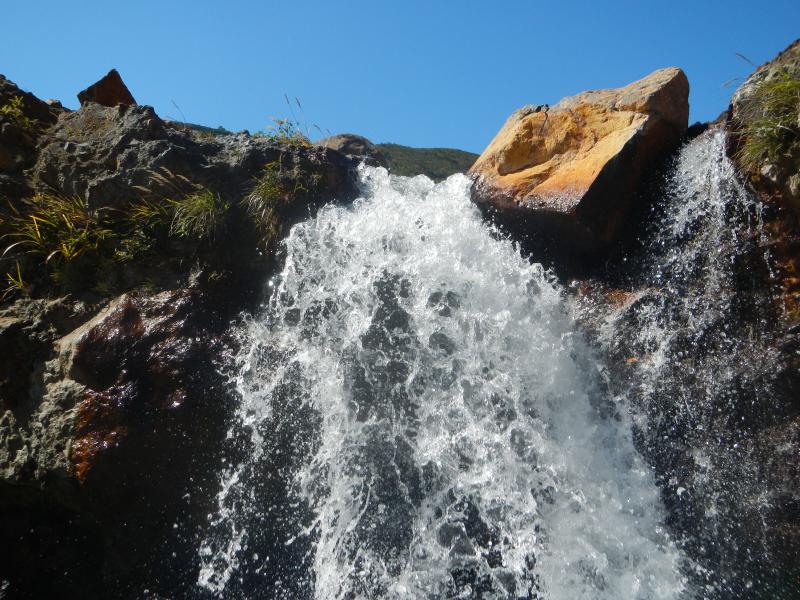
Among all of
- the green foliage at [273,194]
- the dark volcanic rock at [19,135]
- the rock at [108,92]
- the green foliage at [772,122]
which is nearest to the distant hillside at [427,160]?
the rock at [108,92]

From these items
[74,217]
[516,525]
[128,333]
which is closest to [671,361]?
[516,525]

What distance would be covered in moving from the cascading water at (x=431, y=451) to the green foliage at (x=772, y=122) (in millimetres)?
1963

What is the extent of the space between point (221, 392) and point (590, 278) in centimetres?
349

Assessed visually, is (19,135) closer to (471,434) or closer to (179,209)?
(179,209)

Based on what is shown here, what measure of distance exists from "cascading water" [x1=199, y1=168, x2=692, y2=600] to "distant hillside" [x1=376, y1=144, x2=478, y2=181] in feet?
32.7

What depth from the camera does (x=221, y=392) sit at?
477 cm

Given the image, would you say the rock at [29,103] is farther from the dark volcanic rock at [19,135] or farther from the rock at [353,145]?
the rock at [353,145]

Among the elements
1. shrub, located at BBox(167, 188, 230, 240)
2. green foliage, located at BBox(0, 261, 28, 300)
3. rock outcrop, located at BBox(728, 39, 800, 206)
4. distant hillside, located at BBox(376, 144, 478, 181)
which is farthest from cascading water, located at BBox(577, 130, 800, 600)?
distant hillside, located at BBox(376, 144, 478, 181)

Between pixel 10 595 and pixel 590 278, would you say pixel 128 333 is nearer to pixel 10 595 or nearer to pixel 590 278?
pixel 10 595

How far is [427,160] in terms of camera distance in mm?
16812

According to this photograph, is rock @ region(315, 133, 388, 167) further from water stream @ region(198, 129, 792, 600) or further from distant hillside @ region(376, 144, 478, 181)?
distant hillside @ region(376, 144, 478, 181)

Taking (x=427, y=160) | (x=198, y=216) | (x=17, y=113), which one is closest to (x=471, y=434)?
(x=198, y=216)

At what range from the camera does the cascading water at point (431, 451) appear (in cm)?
396

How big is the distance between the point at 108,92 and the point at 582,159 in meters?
5.69
